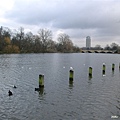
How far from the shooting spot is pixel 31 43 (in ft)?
475

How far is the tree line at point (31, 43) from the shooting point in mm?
122000

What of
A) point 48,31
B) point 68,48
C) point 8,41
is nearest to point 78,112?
point 8,41

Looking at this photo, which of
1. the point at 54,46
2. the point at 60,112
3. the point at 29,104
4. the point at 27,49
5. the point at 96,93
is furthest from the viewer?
the point at 54,46

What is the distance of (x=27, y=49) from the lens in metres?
143

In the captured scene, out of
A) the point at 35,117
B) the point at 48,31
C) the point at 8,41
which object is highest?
the point at 48,31

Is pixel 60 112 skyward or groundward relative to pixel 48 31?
groundward

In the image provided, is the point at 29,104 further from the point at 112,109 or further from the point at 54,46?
the point at 54,46

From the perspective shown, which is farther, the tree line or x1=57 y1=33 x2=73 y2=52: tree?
x1=57 y1=33 x2=73 y2=52: tree

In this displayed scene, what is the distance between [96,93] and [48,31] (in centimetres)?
14433

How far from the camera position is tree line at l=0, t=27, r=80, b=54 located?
4803 inches

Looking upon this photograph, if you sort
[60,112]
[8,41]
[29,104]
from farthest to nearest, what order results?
[8,41], [29,104], [60,112]

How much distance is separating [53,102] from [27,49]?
5068 inches

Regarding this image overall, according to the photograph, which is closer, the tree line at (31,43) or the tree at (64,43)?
the tree line at (31,43)

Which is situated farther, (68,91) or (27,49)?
(27,49)
